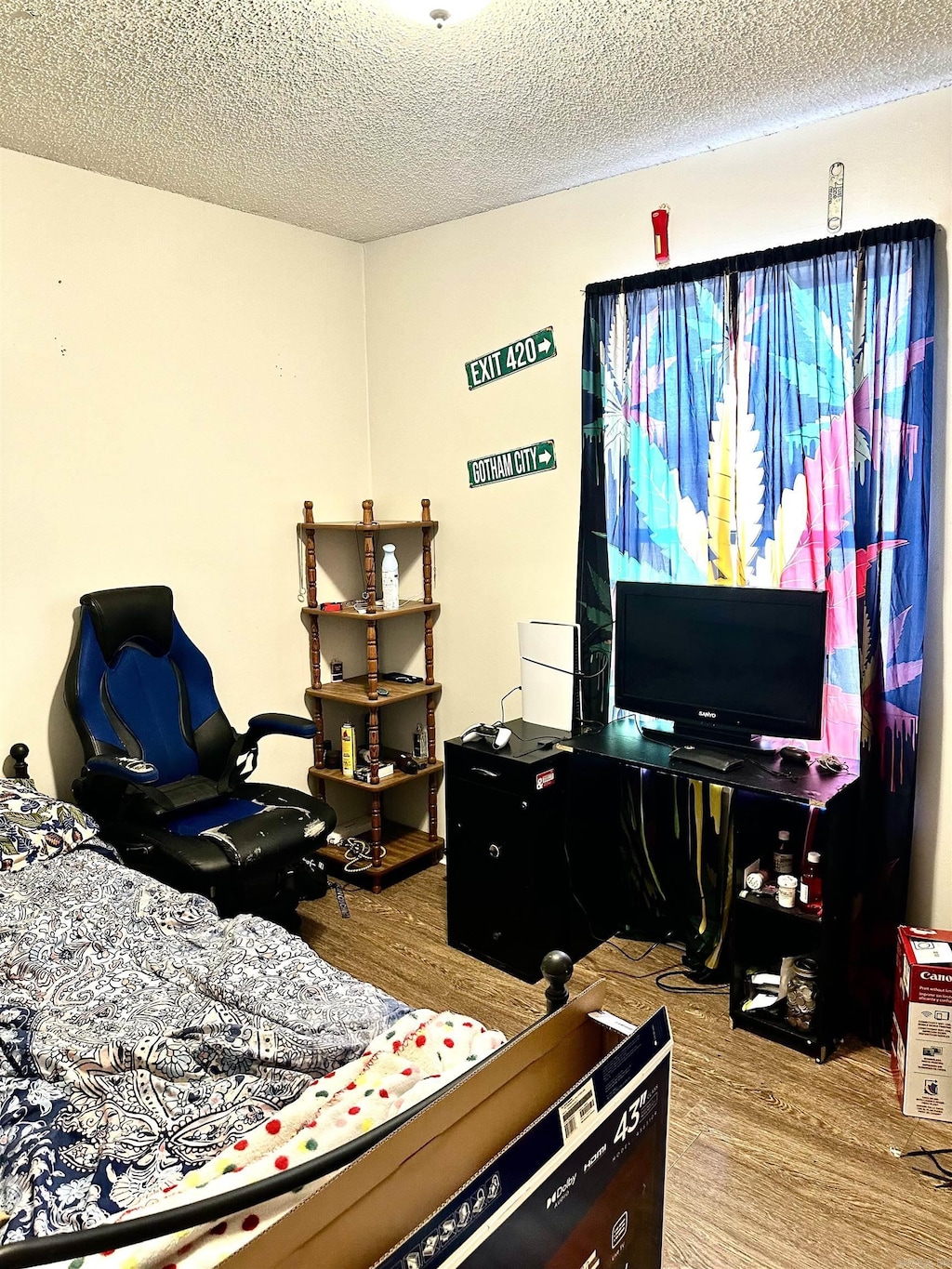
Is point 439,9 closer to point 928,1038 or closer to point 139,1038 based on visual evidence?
point 139,1038

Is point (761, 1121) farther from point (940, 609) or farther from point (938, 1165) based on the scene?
point (940, 609)

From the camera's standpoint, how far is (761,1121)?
7.50 ft

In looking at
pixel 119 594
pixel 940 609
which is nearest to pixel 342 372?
pixel 119 594

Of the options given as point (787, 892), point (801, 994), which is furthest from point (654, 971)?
point (787, 892)

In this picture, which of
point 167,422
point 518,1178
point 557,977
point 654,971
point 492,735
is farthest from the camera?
point 167,422

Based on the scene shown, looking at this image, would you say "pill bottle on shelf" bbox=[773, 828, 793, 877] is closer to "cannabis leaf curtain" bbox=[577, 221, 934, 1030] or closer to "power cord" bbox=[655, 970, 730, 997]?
"cannabis leaf curtain" bbox=[577, 221, 934, 1030]

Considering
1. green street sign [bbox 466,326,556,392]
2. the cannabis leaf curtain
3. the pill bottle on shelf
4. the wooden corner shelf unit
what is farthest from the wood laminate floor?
green street sign [bbox 466,326,556,392]

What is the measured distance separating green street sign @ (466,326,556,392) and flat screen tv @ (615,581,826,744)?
105 centimetres

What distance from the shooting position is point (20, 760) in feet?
9.62

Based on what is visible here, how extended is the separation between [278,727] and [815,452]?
210cm

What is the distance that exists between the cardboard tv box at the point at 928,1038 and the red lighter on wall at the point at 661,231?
2.34 metres

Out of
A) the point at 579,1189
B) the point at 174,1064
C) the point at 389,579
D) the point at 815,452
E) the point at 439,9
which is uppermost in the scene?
the point at 439,9

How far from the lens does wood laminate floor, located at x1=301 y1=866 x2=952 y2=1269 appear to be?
6.26ft

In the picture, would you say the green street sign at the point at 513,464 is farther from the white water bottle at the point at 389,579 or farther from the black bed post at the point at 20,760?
the black bed post at the point at 20,760
